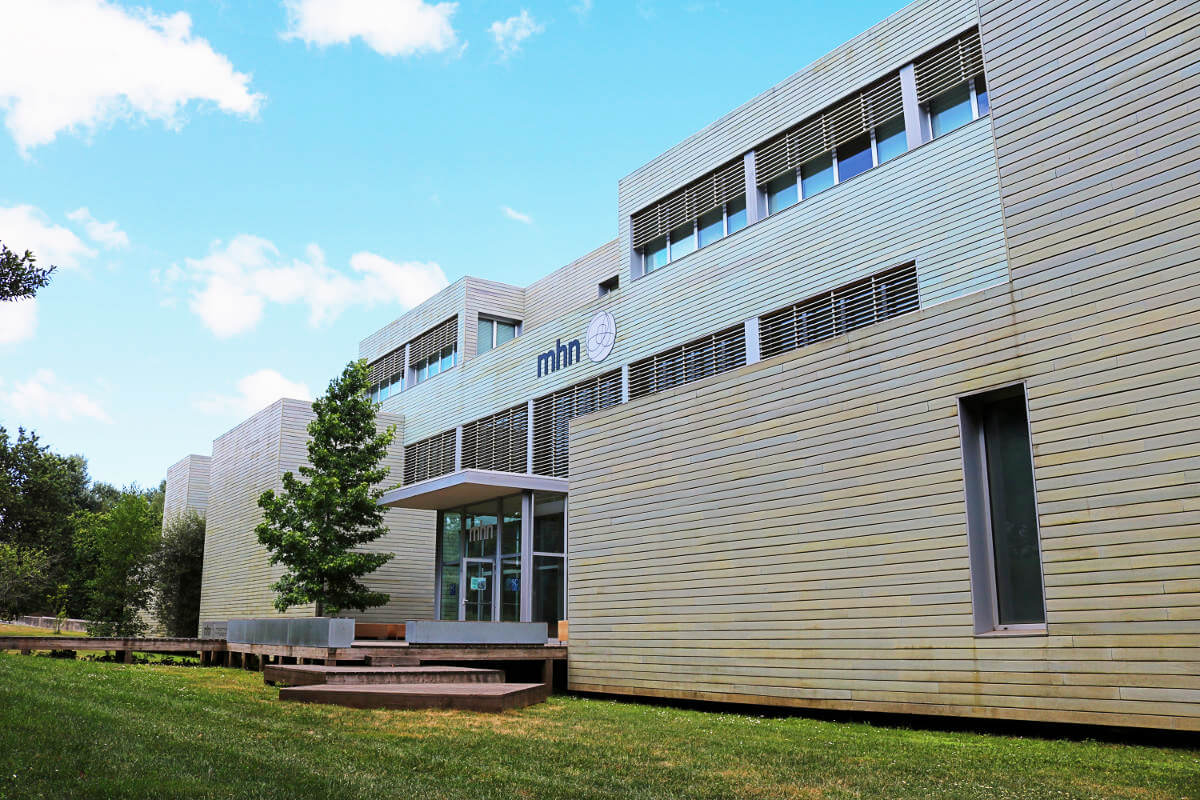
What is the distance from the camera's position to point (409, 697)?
9953 mm

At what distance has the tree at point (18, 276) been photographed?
7629mm

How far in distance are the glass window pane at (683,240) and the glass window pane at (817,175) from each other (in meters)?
2.99

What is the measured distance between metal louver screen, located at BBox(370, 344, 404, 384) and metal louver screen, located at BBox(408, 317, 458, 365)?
2.57 feet

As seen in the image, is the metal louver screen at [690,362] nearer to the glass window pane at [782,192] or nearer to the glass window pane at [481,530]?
the glass window pane at [782,192]

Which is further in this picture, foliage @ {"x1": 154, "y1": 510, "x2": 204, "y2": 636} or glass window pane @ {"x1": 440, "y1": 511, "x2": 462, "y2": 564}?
foliage @ {"x1": 154, "y1": 510, "x2": 204, "y2": 636}

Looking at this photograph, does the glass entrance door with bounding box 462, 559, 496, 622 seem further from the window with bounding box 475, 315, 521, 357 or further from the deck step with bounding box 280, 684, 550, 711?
the deck step with bounding box 280, 684, 550, 711

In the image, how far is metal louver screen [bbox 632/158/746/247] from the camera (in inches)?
740

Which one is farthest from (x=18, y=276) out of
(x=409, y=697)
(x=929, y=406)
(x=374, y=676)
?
(x=929, y=406)

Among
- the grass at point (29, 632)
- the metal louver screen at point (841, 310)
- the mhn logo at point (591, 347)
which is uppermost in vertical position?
the mhn logo at point (591, 347)

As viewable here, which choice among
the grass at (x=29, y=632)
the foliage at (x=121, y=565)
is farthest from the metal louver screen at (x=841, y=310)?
the foliage at (x=121, y=565)

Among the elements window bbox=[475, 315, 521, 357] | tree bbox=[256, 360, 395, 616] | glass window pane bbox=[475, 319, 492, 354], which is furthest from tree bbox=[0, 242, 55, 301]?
glass window pane bbox=[475, 319, 492, 354]

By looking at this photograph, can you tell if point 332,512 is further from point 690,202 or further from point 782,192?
point 782,192

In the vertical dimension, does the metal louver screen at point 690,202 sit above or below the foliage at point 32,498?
above

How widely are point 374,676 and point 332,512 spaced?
34.1 feet
